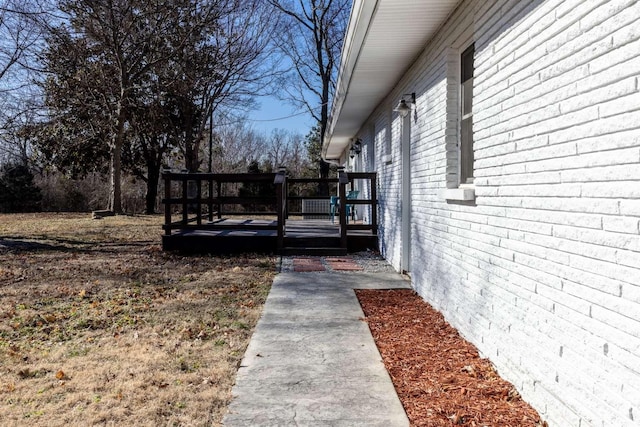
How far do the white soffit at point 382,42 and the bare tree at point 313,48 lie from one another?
1565cm

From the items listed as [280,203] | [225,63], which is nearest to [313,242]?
[280,203]

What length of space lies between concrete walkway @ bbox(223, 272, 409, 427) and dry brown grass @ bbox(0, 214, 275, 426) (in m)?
0.14

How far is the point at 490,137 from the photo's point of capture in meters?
3.17

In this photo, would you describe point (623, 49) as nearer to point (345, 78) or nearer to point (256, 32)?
point (345, 78)

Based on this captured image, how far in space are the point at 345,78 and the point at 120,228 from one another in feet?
30.4

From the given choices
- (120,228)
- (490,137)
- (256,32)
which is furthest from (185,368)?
(256,32)

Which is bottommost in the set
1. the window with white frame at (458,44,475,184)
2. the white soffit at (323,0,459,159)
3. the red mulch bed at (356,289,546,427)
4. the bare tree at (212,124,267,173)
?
the red mulch bed at (356,289,546,427)

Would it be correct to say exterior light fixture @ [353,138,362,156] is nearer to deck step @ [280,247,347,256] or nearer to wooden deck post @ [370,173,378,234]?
wooden deck post @ [370,173,378,234]

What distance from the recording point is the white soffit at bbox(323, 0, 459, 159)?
4.05 meters

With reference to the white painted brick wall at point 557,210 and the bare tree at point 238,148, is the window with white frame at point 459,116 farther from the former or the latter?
the bare tree at point 238,148

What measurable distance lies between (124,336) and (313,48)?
2199cm

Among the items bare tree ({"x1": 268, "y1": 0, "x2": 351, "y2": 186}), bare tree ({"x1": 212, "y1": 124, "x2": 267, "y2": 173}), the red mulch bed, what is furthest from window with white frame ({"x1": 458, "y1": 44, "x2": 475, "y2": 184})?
bare tree ({"x1": 212, "y1": 124, "x2": 267, "y2": 173})

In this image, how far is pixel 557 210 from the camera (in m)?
2.27

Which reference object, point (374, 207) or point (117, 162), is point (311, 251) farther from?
point (117, 162)
